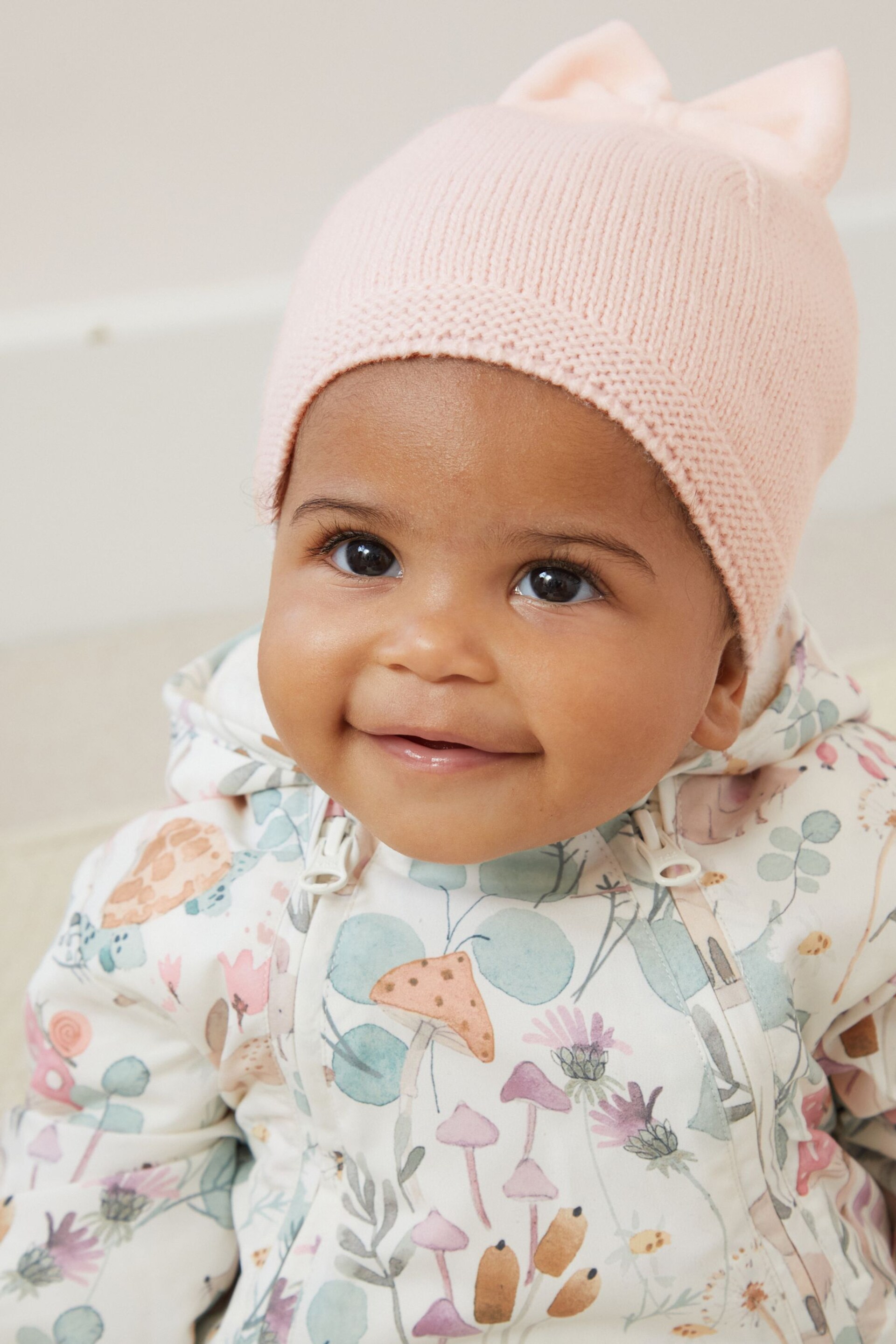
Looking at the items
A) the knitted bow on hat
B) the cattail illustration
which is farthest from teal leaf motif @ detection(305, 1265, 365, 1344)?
the knitted bow on hat

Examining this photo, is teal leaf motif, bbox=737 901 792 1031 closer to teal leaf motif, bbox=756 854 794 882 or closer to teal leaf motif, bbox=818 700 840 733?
teal leaf motif, bbox=756 854 794 882

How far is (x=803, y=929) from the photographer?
64 centimetres

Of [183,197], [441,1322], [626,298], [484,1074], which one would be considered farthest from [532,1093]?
[183,197]

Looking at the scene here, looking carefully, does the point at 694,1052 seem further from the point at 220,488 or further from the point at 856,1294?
the point at 220,488

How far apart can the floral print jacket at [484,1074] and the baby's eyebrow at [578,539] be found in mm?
181

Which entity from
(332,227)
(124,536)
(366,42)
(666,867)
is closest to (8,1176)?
(666,867)

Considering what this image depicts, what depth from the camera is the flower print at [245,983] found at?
2.10ft

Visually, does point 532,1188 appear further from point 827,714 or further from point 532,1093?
point 827,714

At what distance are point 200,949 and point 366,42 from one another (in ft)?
3.28

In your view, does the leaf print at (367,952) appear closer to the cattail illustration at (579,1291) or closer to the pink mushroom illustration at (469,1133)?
the pink mushroom illustration at (469,1133)

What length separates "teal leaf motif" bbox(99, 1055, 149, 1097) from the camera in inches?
27.3

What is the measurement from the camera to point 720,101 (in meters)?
0.72

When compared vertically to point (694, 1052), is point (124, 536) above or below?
below

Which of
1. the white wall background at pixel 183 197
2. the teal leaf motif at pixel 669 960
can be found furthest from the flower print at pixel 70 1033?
the white wall background at pixel 183 197
